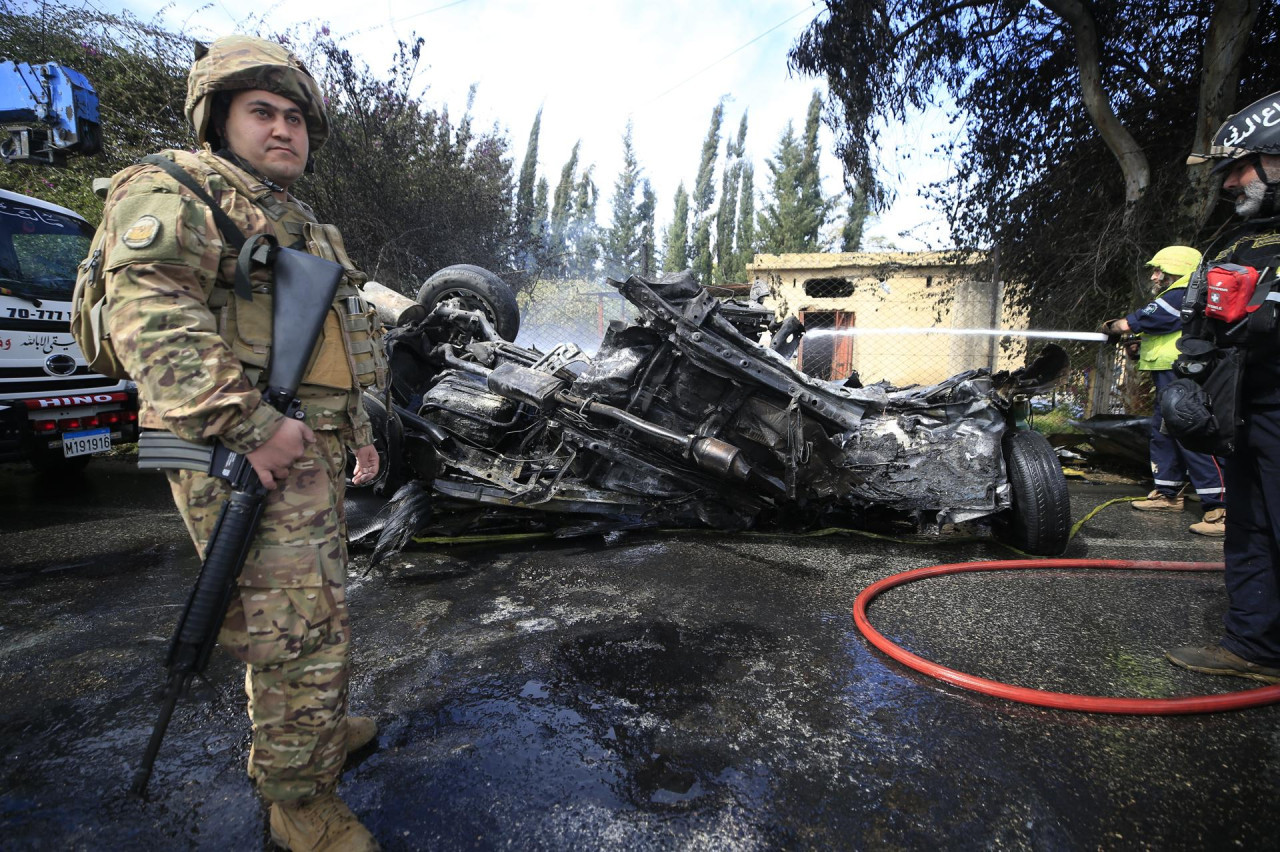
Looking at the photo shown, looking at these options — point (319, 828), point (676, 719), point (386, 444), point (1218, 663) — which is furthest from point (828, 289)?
point (319, 828)

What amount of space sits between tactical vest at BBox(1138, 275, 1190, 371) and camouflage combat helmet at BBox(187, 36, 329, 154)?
16.7ft

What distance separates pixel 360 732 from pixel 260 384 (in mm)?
1045

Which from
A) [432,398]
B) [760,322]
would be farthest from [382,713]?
[760,322]

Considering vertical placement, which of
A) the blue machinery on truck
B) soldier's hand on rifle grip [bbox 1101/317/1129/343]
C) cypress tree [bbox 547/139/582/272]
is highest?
cypress tree [bbox 547/139/582/272]

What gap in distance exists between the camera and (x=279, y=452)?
52.0 inches

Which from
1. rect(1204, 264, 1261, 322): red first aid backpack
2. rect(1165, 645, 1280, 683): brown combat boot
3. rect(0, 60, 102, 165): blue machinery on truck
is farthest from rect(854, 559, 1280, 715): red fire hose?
rect(0, 60, 102, 165): blue machinery on truck

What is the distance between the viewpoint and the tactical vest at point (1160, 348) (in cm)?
416

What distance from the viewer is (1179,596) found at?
2.88 metres

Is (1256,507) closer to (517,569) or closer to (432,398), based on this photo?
(517,569)

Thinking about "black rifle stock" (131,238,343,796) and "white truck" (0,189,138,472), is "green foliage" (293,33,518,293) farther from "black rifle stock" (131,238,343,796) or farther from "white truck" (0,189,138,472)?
"black rifle stock" (131,238,343,796)

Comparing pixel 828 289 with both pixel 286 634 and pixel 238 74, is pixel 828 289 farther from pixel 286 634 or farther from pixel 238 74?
pixel 286 634

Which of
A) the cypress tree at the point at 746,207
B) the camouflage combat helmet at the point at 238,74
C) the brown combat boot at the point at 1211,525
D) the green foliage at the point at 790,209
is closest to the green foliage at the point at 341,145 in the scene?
the camouflage combat helmet at the point at 238,74

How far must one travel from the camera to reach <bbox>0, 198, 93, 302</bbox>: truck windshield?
4.59m

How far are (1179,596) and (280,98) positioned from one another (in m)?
4.00
